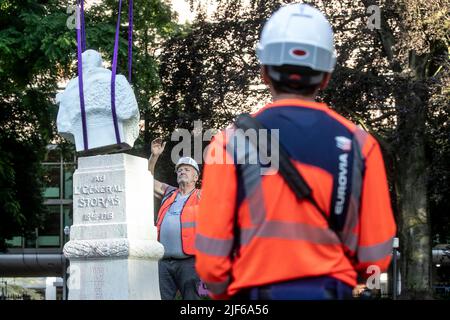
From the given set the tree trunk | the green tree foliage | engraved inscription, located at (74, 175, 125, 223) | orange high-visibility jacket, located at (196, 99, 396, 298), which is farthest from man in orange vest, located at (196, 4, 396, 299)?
the tree trunk

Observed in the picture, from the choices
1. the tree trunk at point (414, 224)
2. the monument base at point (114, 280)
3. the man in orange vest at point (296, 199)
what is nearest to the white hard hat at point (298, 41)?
the man in orange vest at point (296, 199)

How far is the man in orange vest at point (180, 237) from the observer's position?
10414mm

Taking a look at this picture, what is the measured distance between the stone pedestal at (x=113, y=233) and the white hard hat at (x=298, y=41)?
7030mm

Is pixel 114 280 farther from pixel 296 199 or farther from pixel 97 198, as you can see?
pixel 296 199

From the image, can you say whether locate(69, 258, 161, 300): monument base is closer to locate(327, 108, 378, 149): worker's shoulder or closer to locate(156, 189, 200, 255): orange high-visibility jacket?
locate(156, 189, 200, 255): orange high-visibility jacket

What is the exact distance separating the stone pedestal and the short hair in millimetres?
7005

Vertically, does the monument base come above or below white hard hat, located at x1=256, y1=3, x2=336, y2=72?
below

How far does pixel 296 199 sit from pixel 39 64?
18665 mm

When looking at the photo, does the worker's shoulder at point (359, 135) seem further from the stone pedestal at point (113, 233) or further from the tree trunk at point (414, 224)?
the tree trunk at point (414, 224)

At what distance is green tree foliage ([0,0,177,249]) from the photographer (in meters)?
20.9

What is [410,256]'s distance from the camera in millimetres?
23156
